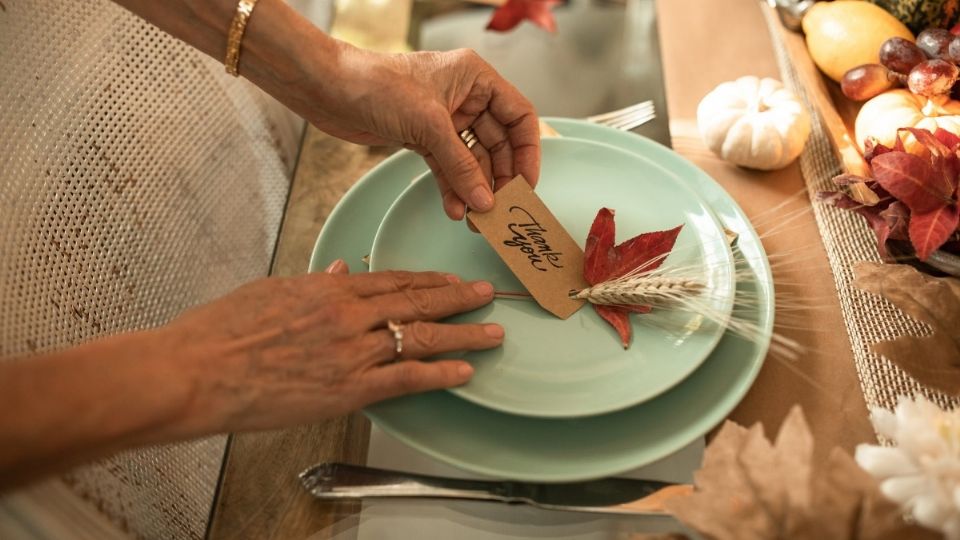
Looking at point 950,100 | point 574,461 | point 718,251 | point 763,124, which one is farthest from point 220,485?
point 950,100

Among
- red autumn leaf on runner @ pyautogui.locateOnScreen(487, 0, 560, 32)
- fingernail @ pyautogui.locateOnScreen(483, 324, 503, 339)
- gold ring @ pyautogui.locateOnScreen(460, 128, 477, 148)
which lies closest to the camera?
fingernail @ pyautogui.locateOnScreen(483, 324, 503, 339)

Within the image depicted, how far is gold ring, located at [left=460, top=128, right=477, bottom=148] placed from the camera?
3.64 feet

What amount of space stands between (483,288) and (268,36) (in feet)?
1.56

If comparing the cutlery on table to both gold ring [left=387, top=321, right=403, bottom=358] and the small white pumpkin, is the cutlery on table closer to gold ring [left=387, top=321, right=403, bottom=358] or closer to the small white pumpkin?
the small white pumpkin

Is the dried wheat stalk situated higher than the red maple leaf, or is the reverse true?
the dried wheat stalk

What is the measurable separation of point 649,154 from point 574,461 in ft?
1.84

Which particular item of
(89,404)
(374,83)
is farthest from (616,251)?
(89,404)

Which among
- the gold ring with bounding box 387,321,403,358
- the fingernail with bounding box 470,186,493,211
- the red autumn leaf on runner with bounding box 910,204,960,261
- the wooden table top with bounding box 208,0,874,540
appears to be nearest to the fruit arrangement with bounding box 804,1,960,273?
the red autumn leaf on runner with bounding box 910,204,960,261

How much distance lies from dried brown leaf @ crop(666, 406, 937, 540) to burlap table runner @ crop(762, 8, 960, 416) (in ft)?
0.90

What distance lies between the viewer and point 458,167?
96cm

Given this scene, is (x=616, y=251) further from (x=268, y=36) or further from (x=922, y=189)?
(x=268, y=36)

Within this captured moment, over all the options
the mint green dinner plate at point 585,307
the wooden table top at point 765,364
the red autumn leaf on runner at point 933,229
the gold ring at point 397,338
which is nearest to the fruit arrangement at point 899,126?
the red autumn leaf on runner at point 933,229

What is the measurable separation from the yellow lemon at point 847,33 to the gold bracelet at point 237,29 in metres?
0.94

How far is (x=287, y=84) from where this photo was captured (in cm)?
103
